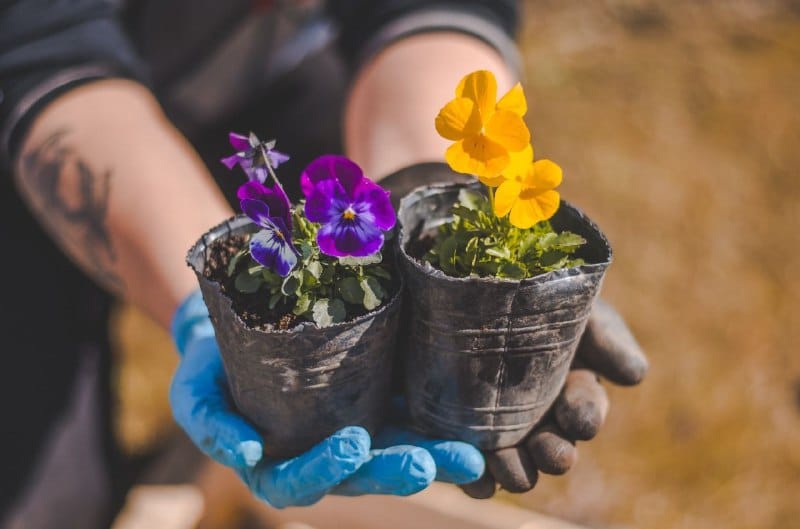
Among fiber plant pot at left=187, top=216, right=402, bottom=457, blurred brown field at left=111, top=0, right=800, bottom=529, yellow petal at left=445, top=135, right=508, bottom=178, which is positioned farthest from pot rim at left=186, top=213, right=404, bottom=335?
blurred brown field at left=111, top=0, right=800, bottom=529

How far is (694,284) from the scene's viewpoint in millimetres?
2828

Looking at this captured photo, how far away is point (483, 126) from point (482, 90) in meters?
0.05

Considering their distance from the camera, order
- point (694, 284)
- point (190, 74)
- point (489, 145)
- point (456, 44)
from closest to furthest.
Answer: point (489, 145), point (456, 44), point (190, 74), point (694, 284)

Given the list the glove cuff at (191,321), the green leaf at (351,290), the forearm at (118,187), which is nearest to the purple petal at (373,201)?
the green leaf at (351,290)

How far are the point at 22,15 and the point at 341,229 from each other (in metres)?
1.22

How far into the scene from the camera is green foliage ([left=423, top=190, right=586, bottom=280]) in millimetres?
982

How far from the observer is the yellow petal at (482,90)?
896mm

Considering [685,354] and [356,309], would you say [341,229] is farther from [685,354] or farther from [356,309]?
[685,354]

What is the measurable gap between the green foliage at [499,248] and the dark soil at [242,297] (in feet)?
0.77

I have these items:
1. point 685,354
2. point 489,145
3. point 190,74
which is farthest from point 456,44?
point 685,354

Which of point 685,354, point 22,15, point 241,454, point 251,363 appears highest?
point 22,15

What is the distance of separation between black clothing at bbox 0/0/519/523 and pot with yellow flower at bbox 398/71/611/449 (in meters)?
0.96

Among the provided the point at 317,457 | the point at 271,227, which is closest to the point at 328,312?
the point at 271,227

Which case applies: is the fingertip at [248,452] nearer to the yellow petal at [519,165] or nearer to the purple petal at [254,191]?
the purple petal at [254,191]
